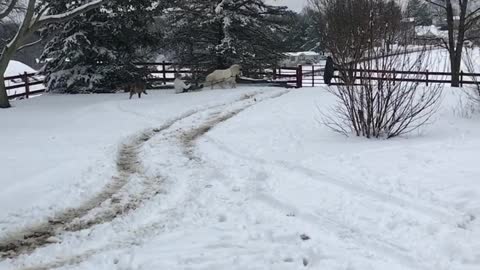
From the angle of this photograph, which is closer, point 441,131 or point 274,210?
point 274,210

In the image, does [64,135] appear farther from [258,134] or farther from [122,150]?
[258,134]

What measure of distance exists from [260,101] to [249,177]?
1001 centimetres

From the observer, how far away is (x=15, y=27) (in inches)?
853

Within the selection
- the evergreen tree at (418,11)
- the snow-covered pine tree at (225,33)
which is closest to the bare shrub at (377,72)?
the evergreen tree at (418,11)

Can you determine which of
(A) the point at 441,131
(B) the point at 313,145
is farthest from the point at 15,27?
(A) the point at 441,131

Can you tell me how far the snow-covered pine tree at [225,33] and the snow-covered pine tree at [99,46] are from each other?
264 centimetres

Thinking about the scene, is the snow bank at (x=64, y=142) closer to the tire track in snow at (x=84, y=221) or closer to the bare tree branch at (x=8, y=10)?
the tire track in snow at (x=84, y=221)

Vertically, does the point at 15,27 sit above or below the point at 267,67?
above

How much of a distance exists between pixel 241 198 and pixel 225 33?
60.7ft

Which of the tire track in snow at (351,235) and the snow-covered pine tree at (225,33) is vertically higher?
the snow-covered pine tree at (225,33)

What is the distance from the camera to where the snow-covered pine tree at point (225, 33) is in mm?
24047

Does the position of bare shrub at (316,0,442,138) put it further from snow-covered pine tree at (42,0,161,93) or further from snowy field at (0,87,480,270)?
snow-covered pine tree at (42,0,161,93)

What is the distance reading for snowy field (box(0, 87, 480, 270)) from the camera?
15.7 ft

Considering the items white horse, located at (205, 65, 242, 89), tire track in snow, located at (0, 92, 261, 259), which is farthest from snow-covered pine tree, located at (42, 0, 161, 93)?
tire track in snow, located at (0, 92, 261, 259)
